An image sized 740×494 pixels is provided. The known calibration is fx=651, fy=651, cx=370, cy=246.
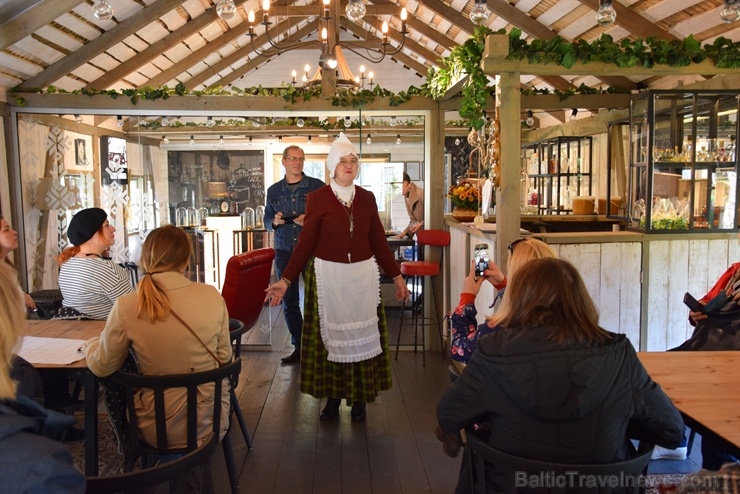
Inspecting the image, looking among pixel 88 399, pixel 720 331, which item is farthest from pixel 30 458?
pixel 720 331

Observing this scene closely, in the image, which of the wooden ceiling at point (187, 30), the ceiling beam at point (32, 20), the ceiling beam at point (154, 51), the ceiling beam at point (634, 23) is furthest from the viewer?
the ceiling beam at point (154, 51)

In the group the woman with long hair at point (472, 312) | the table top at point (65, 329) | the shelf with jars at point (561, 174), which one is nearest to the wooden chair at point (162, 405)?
the table top at point (65, 329)

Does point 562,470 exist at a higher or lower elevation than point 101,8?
lower

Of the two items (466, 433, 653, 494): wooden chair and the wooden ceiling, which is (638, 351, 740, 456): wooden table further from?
Answer: the wooden ceiling

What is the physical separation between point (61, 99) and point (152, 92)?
0.81 meters

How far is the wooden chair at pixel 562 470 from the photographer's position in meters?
1.60

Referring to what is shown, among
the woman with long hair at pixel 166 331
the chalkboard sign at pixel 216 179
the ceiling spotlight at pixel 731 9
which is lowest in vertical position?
the woman with long hair at pixel 166 331

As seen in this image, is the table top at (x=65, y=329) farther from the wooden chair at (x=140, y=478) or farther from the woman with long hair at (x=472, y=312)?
the woman with long hair at (x=472, y=312)

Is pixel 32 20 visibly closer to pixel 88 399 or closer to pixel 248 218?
pixel 248 218

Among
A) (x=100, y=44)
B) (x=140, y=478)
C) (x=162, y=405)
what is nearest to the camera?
(x=140, y=478)

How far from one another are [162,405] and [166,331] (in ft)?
0.85

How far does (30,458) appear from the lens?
1.15 meters

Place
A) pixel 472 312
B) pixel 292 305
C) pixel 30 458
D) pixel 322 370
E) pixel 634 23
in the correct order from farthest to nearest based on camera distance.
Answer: pixel 634 23 < pixel 292 305 < pixel 322 370 < pixel 472 312 < pixel 30 458

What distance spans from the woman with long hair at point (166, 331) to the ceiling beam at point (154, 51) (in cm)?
566
